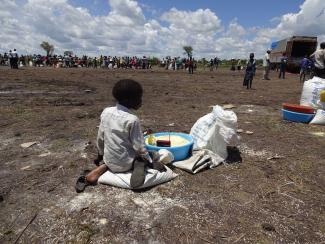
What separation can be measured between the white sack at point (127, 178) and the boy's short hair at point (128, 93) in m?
0.78

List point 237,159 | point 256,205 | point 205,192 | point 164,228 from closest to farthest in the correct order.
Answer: point 164,228 → point 256,205 → point 205,192 → point 237,159

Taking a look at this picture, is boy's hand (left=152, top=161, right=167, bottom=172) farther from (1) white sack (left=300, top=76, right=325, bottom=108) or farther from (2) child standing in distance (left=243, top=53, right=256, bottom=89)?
(2) child standing in distance (left=243, top=53, right=256, bottom=89)

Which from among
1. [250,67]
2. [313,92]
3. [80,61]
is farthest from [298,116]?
[80,61]

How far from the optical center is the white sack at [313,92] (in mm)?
6234

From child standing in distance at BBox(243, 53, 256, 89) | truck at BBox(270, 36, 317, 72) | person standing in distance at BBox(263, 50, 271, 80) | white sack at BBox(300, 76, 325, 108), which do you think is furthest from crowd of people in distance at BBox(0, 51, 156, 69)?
white sack at BBox(300, 76, 325, 108)

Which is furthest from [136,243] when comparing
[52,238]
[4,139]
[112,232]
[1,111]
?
[1,111]

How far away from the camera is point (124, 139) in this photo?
3.23 meters

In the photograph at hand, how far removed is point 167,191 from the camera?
3268 mm

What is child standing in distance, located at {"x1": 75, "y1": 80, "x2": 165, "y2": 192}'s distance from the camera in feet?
10.4

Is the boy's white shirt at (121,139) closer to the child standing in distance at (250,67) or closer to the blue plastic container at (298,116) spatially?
the blue plastic container at (298,116)

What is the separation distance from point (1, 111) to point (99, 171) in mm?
4971

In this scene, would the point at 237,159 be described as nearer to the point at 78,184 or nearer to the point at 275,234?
the point at 275,234

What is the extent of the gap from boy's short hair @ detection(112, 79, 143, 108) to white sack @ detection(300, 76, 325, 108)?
4632 millimetres

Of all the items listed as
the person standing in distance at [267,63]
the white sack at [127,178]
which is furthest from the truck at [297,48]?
the white sack at [127,178]
